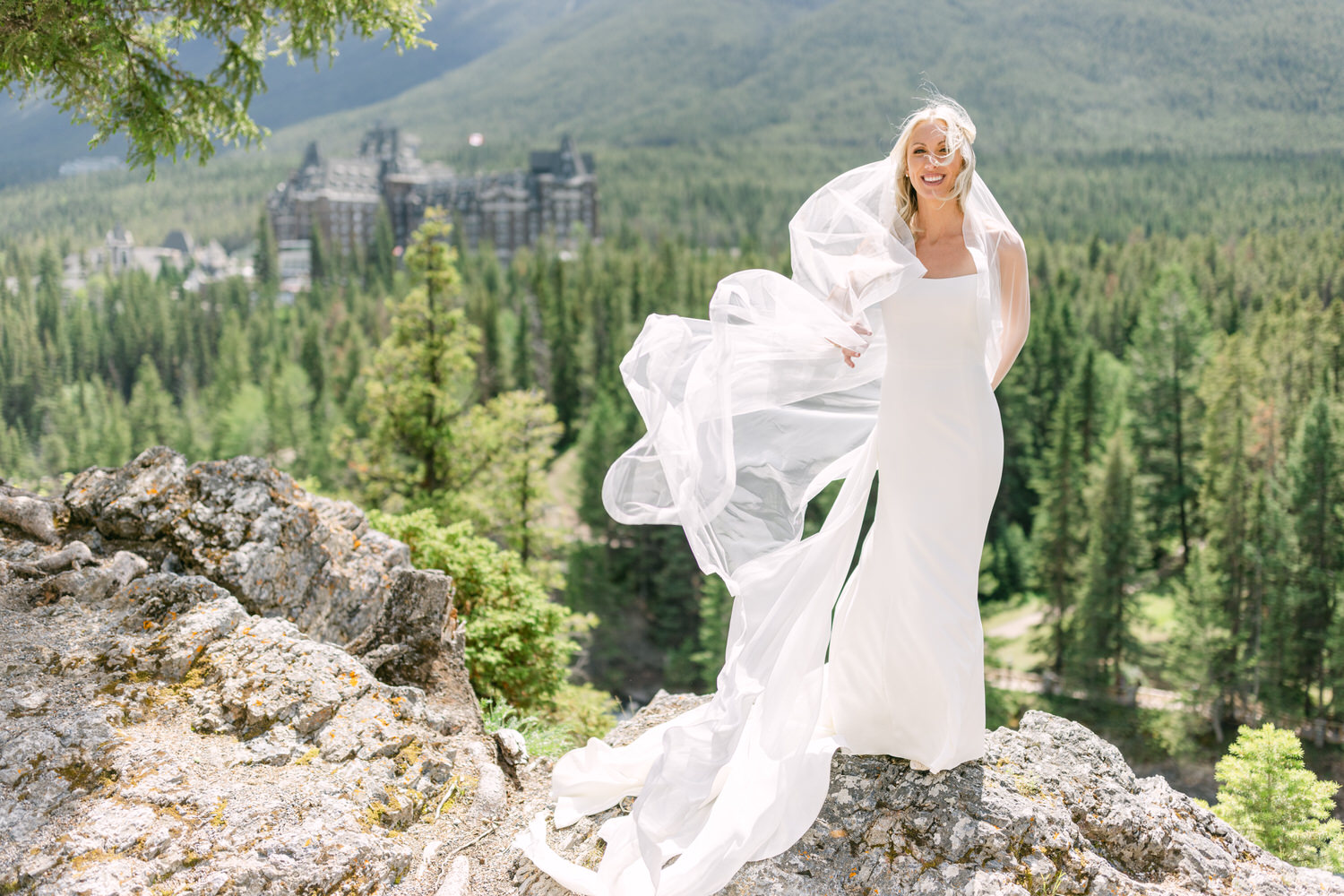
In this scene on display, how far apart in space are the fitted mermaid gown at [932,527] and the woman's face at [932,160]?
A: 43 centimetres

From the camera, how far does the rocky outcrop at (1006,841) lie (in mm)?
3738

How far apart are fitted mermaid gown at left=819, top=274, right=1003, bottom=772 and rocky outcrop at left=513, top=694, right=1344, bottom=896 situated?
0.81ft

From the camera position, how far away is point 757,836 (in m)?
3.83

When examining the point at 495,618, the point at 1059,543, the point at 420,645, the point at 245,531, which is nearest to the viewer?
the point at 245,531

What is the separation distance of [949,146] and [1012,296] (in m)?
0.82

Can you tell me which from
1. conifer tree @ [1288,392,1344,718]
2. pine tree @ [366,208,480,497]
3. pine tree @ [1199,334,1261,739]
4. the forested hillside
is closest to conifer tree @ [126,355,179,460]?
the forested hillside

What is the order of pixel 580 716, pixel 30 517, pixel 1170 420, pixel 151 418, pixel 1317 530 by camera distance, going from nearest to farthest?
1. pixel 30 517
2. pixel 580 716
3. pixel 1317 530
4. pixel 1170 420
5. pixel 151 418

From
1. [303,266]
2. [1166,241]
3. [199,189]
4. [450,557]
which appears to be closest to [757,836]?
[450,557]

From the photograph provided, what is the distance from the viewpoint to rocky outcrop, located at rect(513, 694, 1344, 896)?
374 centimetres

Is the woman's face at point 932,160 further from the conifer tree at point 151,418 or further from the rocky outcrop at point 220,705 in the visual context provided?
the conifer tree at point 151,418

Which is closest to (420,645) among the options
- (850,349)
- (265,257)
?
(850,349)

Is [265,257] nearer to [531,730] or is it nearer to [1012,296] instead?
[531,730]

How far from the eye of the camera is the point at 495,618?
28.8 feet

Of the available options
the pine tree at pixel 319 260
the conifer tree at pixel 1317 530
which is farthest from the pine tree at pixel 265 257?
the conifer tree at pixel 1317 530
